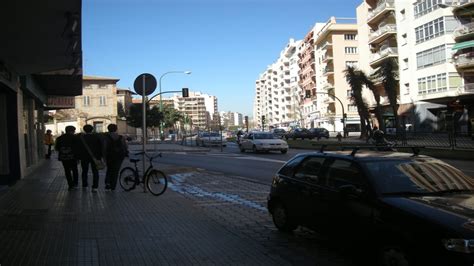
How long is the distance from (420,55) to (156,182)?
5073cm

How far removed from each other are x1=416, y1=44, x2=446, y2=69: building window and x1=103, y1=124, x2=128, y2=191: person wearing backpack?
4722cm

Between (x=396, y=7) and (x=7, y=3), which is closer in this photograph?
(x=7, y=3)

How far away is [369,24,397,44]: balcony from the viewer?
63534 mm

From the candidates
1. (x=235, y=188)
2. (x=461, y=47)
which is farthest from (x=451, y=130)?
(x=461, y=47)

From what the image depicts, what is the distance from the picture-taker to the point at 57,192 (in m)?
11.8

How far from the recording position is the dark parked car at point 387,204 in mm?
4207

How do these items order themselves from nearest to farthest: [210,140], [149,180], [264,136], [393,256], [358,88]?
[393,256] → [149,180] → [264,136] → [210,140] → [358,88]

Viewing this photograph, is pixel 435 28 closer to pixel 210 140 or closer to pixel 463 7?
pixel 463 7

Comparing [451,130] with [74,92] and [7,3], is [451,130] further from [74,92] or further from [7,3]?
[7,3]

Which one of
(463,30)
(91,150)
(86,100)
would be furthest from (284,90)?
(91,150)

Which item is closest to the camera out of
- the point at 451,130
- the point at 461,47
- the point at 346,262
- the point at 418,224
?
the point at 418,224

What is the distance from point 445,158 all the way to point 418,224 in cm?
1977

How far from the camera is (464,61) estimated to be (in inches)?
1933

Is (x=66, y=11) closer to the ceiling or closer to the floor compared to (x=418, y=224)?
closer to the ceiling
